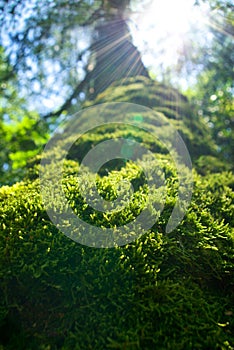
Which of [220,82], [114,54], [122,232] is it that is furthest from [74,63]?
[122,232]

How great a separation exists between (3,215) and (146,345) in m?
1.36

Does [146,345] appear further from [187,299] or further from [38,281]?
[38,281]

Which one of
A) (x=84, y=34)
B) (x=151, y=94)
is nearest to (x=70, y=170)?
(x=151, y=94)

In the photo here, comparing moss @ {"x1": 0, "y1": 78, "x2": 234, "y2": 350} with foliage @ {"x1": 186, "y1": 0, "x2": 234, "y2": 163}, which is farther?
foliage @ {"x1": 186, "y1": 0, "x2": 234, "y2": 163}

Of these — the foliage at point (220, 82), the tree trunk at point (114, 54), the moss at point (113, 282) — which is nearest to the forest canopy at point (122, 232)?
the moss at point (113, 282)

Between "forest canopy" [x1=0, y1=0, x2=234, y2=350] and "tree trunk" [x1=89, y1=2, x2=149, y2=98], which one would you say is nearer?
"forest canopy" [x1=0, y1=0, x2=234, y2=350]

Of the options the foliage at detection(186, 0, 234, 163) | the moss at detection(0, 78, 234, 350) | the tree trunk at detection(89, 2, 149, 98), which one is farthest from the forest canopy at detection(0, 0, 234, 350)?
the tree trunk at detection(89, 2, 149, 98)

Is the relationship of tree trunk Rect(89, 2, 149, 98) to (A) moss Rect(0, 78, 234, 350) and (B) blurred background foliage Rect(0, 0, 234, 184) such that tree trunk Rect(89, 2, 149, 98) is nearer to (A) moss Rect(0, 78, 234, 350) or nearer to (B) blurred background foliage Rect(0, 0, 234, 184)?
(B) blurred background foliage Rect(0, 0, 234, 184)

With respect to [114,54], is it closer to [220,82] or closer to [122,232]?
[220,82]

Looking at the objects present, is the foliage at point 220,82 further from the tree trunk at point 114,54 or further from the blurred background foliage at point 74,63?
the tree trunk at point 114,54

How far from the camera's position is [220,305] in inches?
77.5

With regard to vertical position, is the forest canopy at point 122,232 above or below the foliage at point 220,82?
below

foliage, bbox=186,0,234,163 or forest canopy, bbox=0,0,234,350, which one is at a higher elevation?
foliage, bbox=186,0,234,163

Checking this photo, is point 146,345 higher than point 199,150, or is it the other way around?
point 199,150
